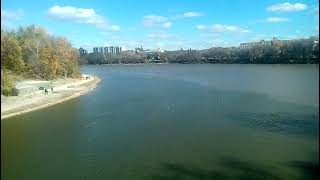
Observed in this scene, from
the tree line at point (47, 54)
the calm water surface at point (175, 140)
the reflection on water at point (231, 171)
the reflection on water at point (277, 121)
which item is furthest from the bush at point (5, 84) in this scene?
the tree line at point (47, 54)

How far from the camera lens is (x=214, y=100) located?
68.4 ft

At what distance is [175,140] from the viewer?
38.5ft

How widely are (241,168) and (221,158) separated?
0.89m

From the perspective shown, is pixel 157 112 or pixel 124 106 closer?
pixel 157 112

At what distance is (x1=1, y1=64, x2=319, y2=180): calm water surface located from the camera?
8367mm

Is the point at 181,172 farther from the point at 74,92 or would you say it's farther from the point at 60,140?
the point at 74,92

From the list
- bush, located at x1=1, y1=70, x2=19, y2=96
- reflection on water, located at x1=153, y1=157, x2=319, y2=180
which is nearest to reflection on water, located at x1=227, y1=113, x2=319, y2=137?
reflection on water, located at x1=153, y1=157, x2=319, y2=180

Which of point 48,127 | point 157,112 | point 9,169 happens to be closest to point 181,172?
point 9,169

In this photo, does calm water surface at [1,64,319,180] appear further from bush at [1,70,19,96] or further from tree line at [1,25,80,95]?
tree line at [1,25,80,95]

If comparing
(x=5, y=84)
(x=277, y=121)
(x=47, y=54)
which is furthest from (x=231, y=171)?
(x=47, y=54)

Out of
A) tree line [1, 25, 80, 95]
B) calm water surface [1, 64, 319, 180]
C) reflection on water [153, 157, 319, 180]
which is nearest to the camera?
reflection on water [153, 157, 319, 180]

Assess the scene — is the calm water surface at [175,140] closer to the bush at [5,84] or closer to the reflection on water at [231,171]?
the reflection on water at [231,171]

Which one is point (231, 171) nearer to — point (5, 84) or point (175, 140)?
point (175, 140)

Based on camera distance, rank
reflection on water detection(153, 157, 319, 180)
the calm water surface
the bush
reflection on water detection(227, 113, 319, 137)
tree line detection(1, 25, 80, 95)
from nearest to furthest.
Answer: the bush < reflection on water detection(153, 157, 319, 180) < the calm water surface < reflection on water detection(227, 113, 319, 137) < tree line detection(1, 25, 80, 95)
